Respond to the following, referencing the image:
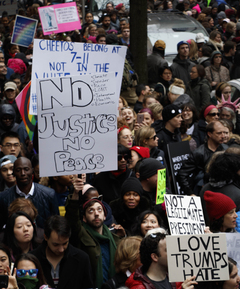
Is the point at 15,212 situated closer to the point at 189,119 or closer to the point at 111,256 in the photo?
the point at 111,256

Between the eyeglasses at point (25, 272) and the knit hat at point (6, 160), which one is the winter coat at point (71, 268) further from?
the knit hat at point (6, 160)

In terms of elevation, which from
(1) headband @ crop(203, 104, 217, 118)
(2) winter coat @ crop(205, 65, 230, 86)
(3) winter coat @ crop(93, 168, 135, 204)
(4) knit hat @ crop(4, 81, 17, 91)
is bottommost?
(2) winter coat @ crop(205, 65, 230, 86)

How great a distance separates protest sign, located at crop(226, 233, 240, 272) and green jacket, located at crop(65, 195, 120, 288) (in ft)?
3.60

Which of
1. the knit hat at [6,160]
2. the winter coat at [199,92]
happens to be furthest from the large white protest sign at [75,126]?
the winter coat at [199,92]

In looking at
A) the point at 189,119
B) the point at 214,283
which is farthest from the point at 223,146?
the point at 214,283

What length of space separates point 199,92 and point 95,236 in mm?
5730

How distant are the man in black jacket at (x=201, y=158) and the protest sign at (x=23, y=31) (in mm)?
6838

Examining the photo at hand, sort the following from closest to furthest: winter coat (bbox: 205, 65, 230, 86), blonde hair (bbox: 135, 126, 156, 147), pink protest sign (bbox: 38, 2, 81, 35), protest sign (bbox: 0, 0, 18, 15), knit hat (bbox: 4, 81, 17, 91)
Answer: blonde hair (bbox: 135, 126, 156, 147), knit hat (bbox: 4, 81, 17, 91), winter coat (bbox: 205, 65, 230, 86), pink protest sign (bbox: 38, 2, 81, 35), protest sign (bbox: 0, 0, 18, 15)

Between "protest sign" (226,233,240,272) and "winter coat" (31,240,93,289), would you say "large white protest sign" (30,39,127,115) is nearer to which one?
"winter coat" (31,240,93,289)

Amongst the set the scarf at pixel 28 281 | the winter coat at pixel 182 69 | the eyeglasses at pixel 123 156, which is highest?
the scarf at pixel 28 281

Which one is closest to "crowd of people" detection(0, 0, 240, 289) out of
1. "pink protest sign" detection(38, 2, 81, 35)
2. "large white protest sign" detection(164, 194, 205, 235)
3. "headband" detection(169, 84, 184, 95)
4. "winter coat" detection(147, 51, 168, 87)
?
"large white protest sign" detection(164, 194, 205, 235)

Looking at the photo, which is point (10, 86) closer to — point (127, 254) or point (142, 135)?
point (142, 135)

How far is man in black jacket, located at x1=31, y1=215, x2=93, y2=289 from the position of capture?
4480 mm

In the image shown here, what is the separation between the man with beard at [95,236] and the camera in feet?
15.6
